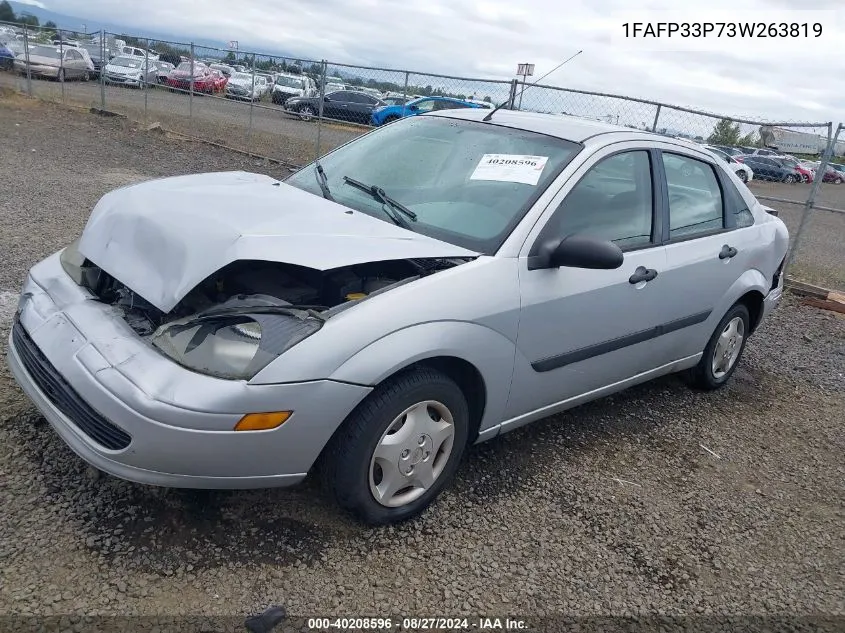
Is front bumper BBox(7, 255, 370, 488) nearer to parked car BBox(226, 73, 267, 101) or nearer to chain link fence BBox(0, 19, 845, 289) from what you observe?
chain link fence BBox(0, 19, 845, 289)

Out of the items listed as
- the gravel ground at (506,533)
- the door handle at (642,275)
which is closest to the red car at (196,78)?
the gravel ground at (506,533)

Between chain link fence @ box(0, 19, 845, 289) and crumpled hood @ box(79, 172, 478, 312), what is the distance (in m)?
5.54

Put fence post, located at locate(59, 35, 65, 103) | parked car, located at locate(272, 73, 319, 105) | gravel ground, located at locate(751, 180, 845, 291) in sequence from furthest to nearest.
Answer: fence post, located at locate(59, 35, 65, 103) < parked car, located at locate(272, 73, 319, 105) < gravel ground, located at locate(751, 180, 845, 291)

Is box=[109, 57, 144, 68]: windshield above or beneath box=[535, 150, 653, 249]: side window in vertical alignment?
above

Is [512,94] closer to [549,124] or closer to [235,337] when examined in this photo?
[549,124]

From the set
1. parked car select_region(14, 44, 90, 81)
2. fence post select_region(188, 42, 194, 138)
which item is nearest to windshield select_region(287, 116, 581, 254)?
fence post select_region(188, 42, 194, 138)

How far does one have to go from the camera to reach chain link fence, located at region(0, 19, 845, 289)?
930cm

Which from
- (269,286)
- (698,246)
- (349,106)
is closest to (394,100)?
(349,106)

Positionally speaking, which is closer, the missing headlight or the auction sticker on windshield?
the missing headlight

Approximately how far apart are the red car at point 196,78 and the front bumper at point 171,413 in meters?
15.0

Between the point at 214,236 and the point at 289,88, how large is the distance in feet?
51.3

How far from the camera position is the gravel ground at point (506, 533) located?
2.45 metres

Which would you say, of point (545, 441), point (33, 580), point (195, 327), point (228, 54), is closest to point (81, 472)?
point (33, 580)

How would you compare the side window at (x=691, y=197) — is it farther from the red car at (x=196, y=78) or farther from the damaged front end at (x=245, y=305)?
the red car at (x=196, y=78)
